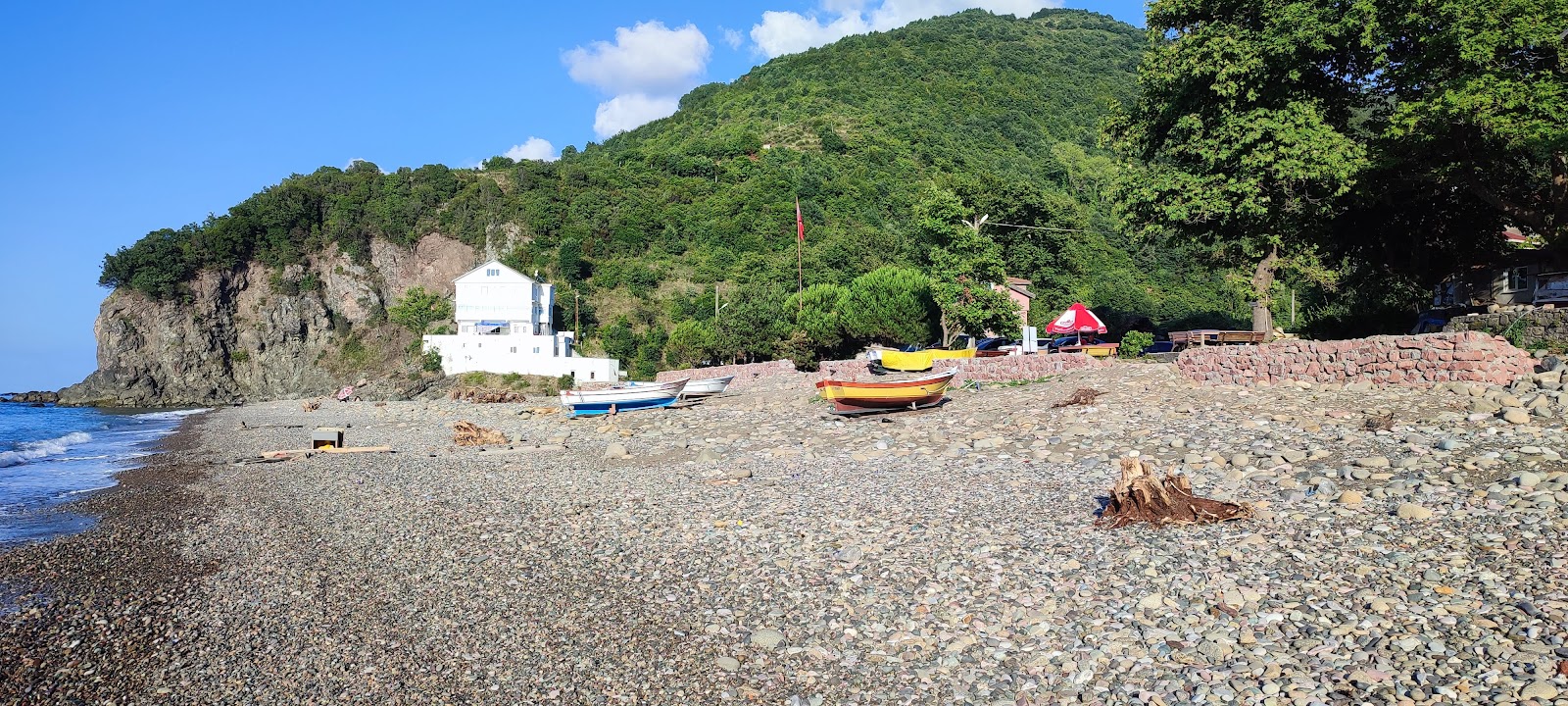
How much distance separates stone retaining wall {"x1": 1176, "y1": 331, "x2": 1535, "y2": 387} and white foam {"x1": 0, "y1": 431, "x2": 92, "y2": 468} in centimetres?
3095

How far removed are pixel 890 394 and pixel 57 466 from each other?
72.8 feet

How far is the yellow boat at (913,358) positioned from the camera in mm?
32844

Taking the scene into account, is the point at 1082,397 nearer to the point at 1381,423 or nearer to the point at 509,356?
A: the point at 1381,423

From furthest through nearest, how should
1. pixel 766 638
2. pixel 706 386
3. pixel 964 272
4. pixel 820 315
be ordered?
1. pixel 820 315
2. pixel 964 272
3. pixel 706 386
4. pixel 766 638

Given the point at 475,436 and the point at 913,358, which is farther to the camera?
the point at 913,358

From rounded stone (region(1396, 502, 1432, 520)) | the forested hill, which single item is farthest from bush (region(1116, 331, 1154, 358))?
the forested hill

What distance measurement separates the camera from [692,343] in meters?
54.6

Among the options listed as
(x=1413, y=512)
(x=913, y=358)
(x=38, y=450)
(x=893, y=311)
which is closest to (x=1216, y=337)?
(x=913, y=358)

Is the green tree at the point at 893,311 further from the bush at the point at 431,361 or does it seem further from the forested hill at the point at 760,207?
the bush at the point at 431,361

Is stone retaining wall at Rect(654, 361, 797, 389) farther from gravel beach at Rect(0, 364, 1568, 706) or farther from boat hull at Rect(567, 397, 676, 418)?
gravel beach at Rect(0, 364, 1568, 706)

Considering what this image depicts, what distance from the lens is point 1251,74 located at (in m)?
23.4

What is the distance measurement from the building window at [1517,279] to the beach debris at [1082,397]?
499 inches

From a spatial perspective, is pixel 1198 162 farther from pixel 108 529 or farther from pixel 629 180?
pixel 629 180

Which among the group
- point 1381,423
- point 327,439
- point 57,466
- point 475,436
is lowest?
point 57,466
